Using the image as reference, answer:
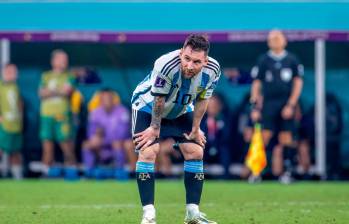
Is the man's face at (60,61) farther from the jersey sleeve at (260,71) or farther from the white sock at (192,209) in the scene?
the white sock at (192,209)

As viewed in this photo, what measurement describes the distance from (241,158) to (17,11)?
4.61 metres

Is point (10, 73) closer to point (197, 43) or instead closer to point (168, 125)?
point (168, 125)

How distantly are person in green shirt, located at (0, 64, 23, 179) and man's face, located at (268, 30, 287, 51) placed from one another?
180 inches

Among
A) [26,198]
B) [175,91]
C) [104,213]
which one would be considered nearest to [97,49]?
[26,198]

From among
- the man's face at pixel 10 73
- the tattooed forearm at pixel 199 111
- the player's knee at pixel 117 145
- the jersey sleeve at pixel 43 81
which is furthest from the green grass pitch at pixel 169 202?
the man's face at pixel 10 73

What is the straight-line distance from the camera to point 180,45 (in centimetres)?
1844

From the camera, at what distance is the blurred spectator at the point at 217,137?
57.8 ft

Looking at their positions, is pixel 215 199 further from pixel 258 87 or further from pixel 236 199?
pixel 258 87

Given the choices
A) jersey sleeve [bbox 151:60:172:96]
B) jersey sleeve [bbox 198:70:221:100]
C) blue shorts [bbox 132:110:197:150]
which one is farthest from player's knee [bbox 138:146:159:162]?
jersey sleeve [bbox 198:70:221:100]

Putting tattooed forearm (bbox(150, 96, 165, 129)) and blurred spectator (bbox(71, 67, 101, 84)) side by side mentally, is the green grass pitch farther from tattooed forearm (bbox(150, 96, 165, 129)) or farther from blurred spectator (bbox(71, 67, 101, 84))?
blurred spectator (bbox(71, 67, 101, 84))

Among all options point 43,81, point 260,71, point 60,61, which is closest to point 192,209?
Result: point 260,71

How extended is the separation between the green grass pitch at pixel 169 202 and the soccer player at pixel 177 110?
666mm

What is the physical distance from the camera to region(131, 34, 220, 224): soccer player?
9141 millimetres

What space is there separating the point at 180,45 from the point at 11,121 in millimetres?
3243
